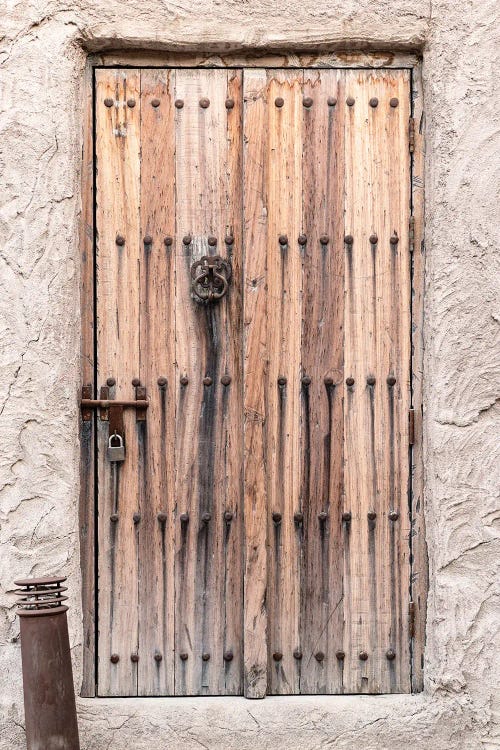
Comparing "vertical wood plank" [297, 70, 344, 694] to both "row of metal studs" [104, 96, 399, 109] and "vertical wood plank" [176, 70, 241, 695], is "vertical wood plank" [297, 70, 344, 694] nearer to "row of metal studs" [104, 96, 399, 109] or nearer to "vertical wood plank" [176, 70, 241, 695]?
"row of metal studs" [104, 96, 399, 109]

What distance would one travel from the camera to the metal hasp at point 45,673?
2445 mm

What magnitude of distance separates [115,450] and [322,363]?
0.69 meters

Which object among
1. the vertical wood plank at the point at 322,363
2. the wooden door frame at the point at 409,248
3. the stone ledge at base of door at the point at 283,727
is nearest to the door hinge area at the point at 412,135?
the wooden door frame at the point at 409,248

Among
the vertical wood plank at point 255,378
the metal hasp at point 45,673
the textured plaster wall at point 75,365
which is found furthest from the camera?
the vertical wood plank at point 255,378

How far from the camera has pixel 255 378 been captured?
2820mm

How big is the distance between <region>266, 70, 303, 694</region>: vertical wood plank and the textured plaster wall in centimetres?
23

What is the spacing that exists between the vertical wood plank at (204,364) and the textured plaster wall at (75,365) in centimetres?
22

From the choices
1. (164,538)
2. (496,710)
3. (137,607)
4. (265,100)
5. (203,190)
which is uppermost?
(265,100)

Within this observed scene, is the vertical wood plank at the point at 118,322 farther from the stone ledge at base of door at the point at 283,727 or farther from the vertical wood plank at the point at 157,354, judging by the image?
the stone ledge at base of door at the point at 283,727

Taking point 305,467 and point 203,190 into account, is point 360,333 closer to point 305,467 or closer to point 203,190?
point 305,467

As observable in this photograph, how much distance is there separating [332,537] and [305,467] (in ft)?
0.75

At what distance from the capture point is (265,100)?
285cm

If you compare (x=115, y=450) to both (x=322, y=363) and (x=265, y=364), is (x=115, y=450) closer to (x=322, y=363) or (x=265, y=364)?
(x=265, y=364)

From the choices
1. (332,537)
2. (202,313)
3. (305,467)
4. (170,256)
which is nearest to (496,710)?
(332,537)
